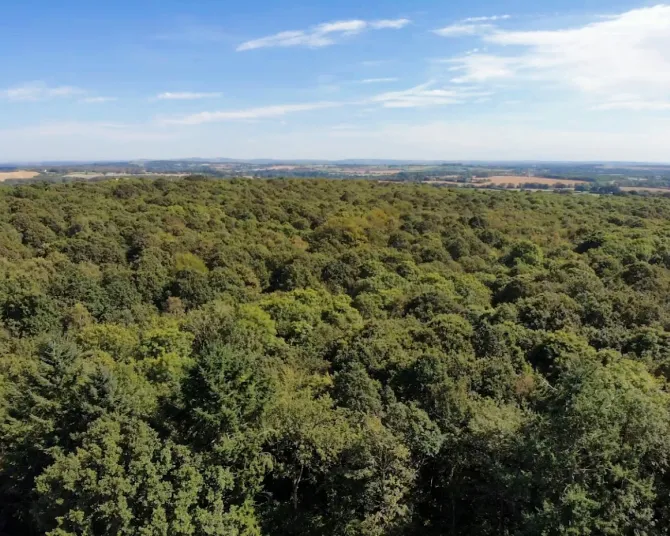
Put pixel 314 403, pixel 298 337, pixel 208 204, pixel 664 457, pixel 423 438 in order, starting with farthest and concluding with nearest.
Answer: pixel 208 204 < pixel 298 337 < pixel 314 403 < pixel 423 438 < pixel 664 457

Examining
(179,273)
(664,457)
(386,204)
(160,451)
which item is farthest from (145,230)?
(664,457)

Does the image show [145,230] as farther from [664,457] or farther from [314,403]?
[664,457]

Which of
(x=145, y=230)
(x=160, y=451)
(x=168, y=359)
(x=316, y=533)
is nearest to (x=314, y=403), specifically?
(x=316, y=533)

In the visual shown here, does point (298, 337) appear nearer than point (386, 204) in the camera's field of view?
Yes

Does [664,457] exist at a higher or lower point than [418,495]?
higher

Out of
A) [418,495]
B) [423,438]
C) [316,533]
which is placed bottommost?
[316,533]

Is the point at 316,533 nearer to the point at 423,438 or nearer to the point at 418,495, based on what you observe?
the point at 418,495

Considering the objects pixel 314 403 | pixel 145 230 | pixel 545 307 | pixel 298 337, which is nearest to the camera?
pixel 314 403
